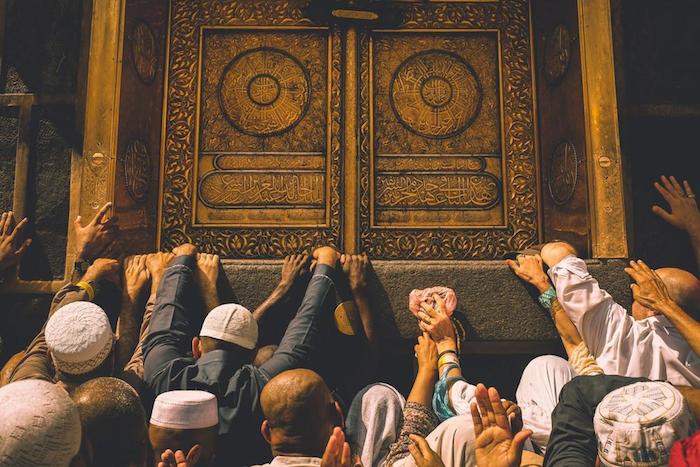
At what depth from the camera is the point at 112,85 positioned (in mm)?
5070

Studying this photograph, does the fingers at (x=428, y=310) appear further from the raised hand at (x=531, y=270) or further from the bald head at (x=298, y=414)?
the bald head at (x=298, y=414)

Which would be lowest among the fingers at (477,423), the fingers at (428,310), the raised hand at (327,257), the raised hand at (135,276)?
the fingers at (477,423)

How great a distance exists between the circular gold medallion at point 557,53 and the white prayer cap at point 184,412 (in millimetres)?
3697

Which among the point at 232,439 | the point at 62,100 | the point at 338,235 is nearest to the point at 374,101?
the point at 338,235

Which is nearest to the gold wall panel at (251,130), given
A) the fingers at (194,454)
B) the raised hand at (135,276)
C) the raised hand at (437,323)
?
the raised hand at (135,276)

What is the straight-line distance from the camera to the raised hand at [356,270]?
4.55 meters

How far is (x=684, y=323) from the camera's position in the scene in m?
3.63

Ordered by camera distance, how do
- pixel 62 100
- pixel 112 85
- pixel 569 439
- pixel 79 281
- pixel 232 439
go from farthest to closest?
1. pixel 62 100
2. pixel 112 85
3. pixel 79 281
4. pixel 232 439
5. pixel 569 439

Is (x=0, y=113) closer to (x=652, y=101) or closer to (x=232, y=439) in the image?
(x=232, y=439)

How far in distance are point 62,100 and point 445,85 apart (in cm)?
286

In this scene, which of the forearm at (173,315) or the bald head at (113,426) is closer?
the bald head at (113,426)

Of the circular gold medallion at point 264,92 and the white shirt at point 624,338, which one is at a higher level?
the circular gold medallion at point 264,92

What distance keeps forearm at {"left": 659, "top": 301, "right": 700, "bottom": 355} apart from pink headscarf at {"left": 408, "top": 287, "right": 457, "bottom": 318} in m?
1.14

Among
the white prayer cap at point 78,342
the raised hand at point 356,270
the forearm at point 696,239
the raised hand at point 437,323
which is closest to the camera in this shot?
the white prayer cap at point 78,342
